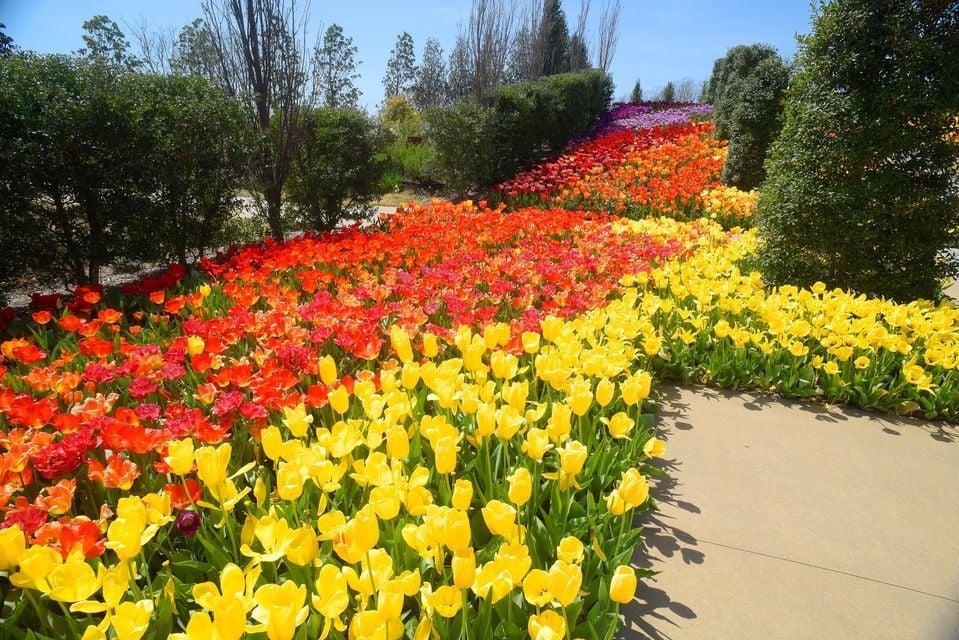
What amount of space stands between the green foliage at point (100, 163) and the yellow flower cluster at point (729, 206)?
6.54 m

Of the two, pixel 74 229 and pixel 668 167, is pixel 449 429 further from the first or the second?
pixel 668 167

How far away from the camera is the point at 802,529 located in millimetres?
2137

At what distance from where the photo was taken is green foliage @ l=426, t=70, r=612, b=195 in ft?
34.6

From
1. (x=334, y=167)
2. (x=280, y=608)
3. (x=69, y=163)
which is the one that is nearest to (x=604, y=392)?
(x=280, y=608)

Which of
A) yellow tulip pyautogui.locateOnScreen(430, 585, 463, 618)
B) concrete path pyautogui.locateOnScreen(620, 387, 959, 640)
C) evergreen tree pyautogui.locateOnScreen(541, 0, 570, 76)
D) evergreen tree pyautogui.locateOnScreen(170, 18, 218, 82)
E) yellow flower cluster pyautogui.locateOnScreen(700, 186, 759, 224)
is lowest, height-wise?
concrete path pyautogui.locateOnScreen(620, 387, 959, 640)

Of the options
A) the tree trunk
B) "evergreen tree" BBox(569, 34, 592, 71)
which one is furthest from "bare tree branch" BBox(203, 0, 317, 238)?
"evergreen tree" BBox(569, 34, 592, 71)

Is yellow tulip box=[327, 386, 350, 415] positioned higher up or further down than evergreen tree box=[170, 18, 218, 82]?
further down

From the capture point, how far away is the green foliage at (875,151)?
155 inches

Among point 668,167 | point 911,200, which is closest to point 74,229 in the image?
point 911,200

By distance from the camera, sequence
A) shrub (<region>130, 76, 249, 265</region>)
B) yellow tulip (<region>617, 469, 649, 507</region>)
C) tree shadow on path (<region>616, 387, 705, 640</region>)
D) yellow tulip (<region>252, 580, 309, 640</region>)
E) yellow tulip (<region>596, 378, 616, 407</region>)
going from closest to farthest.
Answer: yellow tulip (<region>252, 580, 309, 640</region>)
yellow tulip (<region>617, 469, 649, 507</region>)
tree shadow on path (<region>616, 387, 705, 640</region>)
yellow tulip (<region>596, 378, 616, 407</region>)
shrub (<region>130, 76, 249, 265</region>)

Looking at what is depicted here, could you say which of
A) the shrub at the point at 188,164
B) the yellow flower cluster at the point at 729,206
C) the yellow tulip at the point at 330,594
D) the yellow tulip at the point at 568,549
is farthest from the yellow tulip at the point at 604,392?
the yellow flower cluster at the point at 729,206

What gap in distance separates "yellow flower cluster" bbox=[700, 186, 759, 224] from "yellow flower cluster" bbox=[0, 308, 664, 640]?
259 inches

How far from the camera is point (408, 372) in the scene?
6.68 ft

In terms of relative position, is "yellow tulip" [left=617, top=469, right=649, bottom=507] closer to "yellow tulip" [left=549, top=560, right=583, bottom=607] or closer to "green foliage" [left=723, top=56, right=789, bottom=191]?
"yellow tulip" [left=549, top=560, right=583, bottom=607]
